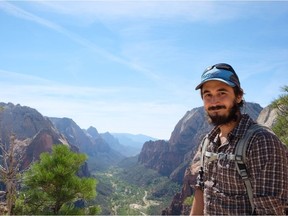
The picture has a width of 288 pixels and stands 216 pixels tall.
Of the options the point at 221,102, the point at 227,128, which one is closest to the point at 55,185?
the point at 227,128

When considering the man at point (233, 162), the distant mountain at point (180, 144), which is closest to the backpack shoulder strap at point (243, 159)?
the man at point (233, 162)

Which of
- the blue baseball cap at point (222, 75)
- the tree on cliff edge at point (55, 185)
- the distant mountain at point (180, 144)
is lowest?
the tree on cliff edge at point (55, 185)

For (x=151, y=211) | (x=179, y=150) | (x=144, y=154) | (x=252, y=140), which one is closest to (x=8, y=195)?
(x=252, y=140)

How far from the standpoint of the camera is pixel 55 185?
8.70 metres

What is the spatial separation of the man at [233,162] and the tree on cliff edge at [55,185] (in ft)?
20.0

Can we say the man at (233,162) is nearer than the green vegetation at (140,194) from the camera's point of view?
Yes

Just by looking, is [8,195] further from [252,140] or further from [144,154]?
[144,154]

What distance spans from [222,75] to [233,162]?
2.23ft

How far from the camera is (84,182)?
28.5 ft

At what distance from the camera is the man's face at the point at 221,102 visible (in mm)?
2660

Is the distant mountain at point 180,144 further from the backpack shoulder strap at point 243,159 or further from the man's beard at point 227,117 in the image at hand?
the backpack shoulder strap at point 243,159

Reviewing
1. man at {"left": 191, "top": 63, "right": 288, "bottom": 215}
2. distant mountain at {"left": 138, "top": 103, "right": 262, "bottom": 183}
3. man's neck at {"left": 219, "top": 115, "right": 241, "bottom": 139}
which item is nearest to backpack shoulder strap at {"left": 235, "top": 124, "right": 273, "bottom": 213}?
man at {"left": 191, "top": 63, "right": 288, "bottom": 215}

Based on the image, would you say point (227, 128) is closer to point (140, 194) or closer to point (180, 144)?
point (140, 194)

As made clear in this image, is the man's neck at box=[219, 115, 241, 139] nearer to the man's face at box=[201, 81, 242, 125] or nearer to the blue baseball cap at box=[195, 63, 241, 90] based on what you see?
the man's face at box=[201, 81, 242, 125]
